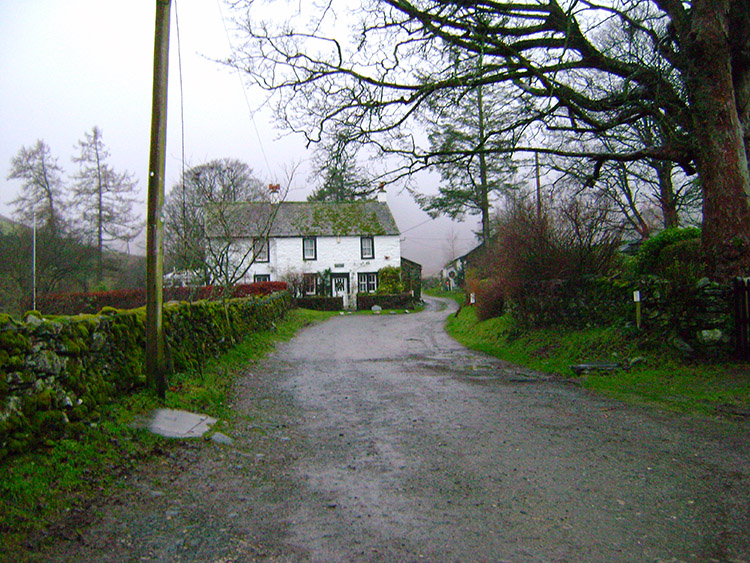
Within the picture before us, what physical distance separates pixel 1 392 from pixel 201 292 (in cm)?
2546

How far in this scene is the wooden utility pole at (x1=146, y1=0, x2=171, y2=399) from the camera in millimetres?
7406

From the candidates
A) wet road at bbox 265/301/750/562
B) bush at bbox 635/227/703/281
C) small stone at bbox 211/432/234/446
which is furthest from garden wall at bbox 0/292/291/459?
bush at bbox 635/227/703/281

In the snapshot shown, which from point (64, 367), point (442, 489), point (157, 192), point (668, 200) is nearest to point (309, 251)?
point (668, 200)

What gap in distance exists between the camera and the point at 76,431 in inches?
211

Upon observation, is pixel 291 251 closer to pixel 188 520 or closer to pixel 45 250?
pixel 45 250

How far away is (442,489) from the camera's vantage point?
4801mm

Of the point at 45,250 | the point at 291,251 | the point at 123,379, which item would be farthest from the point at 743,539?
the point at 291,251

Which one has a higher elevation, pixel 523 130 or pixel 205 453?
pixel 523 130

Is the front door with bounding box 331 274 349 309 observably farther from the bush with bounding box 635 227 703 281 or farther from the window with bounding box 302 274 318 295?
the bush with bounding box 635 227 703 281

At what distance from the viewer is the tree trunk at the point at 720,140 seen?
32.5ft

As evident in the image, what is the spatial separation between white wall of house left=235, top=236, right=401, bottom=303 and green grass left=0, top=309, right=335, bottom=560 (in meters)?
32.1

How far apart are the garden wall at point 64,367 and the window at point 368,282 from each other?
105 feet

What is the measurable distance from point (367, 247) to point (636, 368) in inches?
1248

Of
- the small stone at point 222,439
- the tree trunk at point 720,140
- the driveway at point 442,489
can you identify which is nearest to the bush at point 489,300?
the tree trunk at point 720,140
